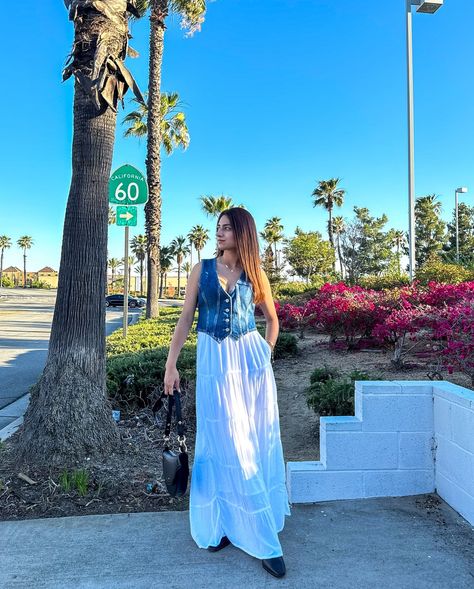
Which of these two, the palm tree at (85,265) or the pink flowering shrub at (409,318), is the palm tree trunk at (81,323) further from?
the pink flowering shrub at (409,318)

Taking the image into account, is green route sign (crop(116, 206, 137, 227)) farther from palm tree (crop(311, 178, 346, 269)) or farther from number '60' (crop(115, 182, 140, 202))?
palm tree (crop(311, 178, 346, 269))

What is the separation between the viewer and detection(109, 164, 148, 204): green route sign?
897 centimetres

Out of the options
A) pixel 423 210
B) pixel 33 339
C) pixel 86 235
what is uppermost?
pixel 423 210

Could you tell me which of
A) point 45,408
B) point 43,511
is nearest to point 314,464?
point 43,511

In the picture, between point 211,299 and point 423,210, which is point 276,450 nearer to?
point 211,299

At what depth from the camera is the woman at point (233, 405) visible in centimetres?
244

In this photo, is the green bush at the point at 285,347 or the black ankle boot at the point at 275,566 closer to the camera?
the black ankle boot at the point at 275,566

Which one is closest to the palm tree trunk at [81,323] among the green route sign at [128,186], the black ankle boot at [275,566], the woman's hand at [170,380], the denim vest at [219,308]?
the woman's hand at [170,380]

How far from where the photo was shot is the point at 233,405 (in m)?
2.46

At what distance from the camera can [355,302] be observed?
24.6ft

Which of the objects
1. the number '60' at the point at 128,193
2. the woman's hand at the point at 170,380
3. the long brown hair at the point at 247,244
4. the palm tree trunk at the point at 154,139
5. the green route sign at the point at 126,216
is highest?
the palm tree trunk at the point at 154,139

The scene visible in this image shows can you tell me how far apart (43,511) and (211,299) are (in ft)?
5.83

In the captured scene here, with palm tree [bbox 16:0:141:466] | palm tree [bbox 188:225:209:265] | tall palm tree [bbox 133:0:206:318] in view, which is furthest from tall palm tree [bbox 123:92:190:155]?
palm tree [bbox 188:225:209:265]

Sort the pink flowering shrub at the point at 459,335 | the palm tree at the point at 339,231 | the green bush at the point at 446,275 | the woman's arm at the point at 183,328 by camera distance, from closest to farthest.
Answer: the woman's arm at the point at 183,328, the pink flowering shrub at the point at 459,335, the green bush at the point at 446,275, the palm tree at the point at 339,231
